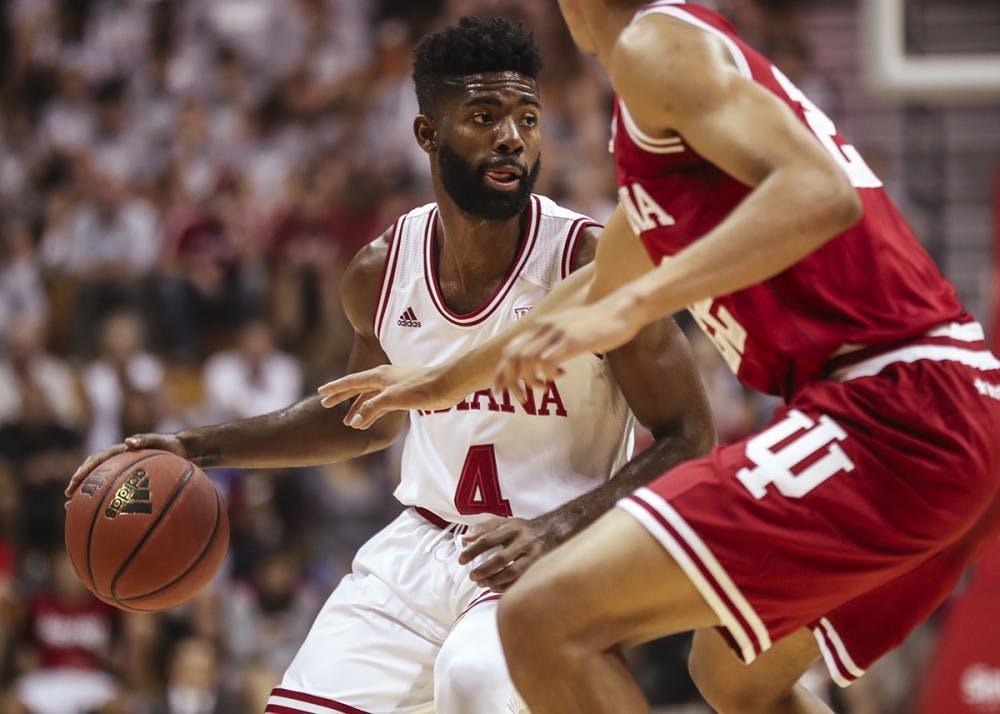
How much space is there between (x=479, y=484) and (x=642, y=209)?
1.27m

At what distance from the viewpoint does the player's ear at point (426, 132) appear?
15.1 ft

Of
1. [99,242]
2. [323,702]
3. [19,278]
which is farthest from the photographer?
[99,242]

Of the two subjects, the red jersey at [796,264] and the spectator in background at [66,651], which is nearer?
the red jersey at [796,264]

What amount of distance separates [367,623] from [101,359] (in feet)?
21.5

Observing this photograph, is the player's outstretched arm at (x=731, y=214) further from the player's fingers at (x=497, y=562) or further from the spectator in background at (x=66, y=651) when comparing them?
the spectator in background at (x=66, y=651)

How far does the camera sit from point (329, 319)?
998 centimetres

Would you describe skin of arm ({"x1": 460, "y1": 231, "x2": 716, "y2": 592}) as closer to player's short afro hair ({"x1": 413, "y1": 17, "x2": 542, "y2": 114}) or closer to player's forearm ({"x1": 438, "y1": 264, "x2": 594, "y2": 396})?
player's forearm ({"x1": 438, "y1": 264, "x2": 594, "y2": 396})

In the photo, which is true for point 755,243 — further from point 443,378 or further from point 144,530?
point 144,530

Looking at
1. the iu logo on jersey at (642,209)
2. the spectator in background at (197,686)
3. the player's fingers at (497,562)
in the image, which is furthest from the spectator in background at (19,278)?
the iu logo on jersey at (642,209)

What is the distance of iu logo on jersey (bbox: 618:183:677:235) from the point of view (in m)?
3.23

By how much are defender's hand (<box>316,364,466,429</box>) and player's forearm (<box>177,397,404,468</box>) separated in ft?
2.11

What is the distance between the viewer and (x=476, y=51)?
438 cm

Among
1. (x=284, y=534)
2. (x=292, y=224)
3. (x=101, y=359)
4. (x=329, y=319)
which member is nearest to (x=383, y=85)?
(x=292, y=224)

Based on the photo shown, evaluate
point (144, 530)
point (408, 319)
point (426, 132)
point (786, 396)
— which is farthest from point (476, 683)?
point (426, 132)
